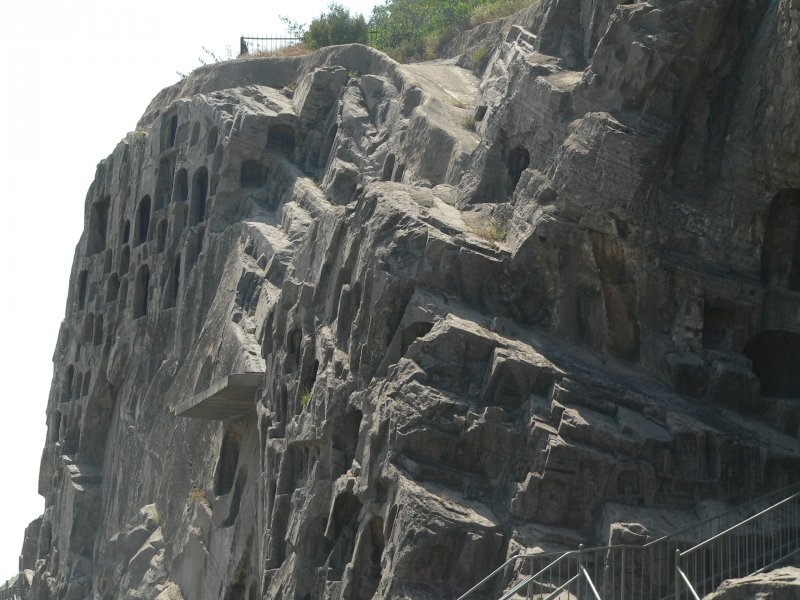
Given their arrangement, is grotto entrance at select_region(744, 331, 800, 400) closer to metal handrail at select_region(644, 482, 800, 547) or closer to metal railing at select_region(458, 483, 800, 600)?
metal handrail at select_region(644, 482, 800, 547)

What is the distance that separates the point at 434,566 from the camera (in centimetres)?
1644

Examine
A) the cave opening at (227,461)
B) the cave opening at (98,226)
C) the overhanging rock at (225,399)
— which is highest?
the overhanging rock at (225,399)

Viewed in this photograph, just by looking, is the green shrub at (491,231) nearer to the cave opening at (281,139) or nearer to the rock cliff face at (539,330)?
the rock cliff face at (539,330)

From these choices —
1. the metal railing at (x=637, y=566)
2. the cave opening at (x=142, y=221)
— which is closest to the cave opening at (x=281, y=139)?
the cave opening at (x=142, y=221)

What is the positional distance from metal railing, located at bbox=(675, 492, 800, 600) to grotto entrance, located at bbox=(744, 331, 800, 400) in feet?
11.3

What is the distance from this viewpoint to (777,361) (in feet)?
64.7

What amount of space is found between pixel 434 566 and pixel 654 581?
2646 mm

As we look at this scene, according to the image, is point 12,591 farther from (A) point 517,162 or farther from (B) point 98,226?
(A) point 517,162

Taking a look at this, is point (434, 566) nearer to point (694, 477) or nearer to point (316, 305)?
point (694, 477)

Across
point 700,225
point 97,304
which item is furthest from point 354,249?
point 97,304

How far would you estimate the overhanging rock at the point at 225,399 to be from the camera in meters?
23.5

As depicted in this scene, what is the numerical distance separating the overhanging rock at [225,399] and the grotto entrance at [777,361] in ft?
27.8

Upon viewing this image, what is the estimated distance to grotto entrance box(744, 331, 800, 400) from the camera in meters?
19.5

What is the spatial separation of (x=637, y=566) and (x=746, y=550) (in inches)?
49.0
